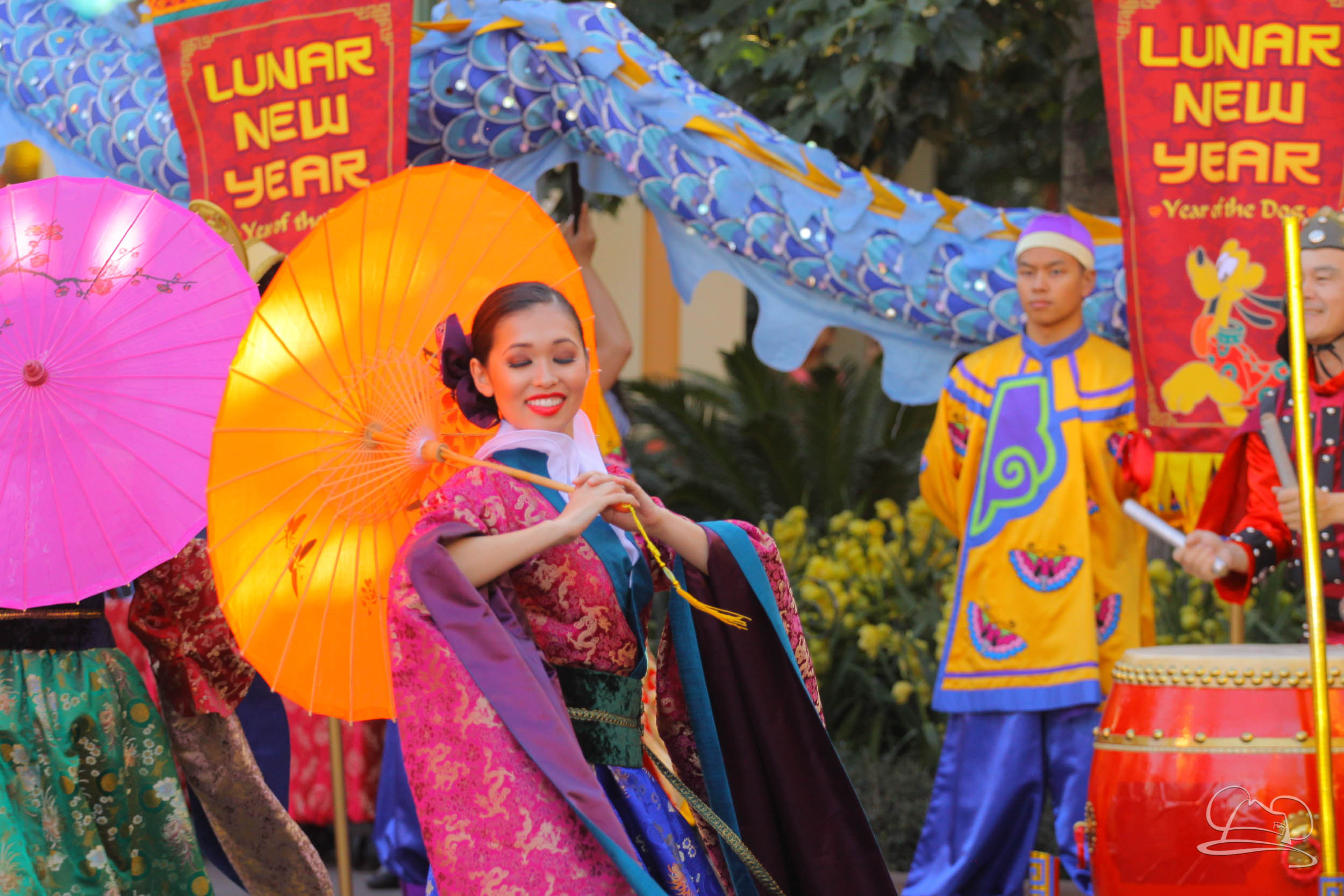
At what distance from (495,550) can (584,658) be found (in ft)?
0.82

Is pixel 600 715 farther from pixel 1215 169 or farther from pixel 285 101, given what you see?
pixel 285 101

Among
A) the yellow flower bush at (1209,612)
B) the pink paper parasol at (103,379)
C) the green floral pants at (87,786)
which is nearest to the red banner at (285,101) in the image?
the pink paper parasol at (103,379)

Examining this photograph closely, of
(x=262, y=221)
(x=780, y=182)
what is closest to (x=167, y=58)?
(x=262, y=221)

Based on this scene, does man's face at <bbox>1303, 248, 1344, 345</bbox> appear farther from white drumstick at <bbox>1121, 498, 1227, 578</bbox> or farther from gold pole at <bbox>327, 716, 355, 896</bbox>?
gold pole at <bbox>327, 716, 355, 896</bbox>

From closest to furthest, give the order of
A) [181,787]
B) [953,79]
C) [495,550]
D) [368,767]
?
1. [495,550]
2. [181,787]
3. [368,767]
4. [953,79]

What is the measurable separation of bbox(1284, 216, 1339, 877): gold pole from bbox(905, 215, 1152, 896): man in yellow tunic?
116cm

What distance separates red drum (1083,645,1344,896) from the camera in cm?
308

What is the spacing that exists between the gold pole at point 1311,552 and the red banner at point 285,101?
2.37 metres

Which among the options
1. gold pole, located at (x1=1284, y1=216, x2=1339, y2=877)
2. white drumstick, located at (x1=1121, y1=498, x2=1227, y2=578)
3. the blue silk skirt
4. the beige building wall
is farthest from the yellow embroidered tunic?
the beige building wall

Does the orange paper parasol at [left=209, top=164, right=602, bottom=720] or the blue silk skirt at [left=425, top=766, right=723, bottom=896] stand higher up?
the orange paper parasol at [left=209, top=164, right=602, bottom=720]

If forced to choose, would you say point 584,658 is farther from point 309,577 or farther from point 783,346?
point 783,346

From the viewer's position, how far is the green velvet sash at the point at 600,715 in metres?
2.65

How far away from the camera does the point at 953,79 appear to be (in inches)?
239

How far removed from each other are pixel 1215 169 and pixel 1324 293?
2.38 feet
